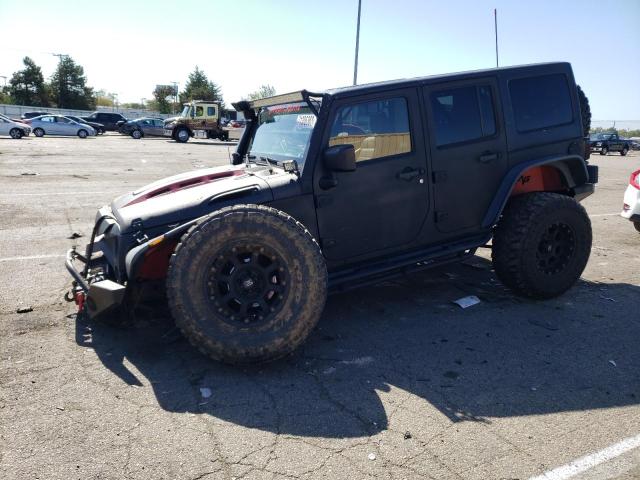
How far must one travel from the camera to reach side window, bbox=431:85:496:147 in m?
4.49

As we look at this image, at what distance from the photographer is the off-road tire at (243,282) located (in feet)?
11.2

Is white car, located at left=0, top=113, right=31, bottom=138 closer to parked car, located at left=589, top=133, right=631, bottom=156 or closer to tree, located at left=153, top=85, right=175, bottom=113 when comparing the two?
parked car, located at left=589, top=133, right=631, bottom=156

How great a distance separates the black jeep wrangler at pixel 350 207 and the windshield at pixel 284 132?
0.02m

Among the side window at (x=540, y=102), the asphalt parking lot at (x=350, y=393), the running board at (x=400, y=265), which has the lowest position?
the asphalt parking lot at (x=350, y=393)

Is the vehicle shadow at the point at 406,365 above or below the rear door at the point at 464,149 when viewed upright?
below

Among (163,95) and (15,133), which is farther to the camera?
(163,95)

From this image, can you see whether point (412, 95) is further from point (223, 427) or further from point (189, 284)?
point (223, 427)

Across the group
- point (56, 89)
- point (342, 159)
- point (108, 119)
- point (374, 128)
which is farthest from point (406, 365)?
point (56, 89)

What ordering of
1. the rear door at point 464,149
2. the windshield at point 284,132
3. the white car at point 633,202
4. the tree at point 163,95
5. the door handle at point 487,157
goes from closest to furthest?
the windshield at point 284,132 → the rear door at point 464,149 → the door handle at point 487,157 → the white car at point 633,202 → the tree at point 163,95

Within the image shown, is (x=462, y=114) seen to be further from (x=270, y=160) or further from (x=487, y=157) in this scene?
(x=270, y=160)

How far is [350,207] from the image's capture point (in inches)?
163

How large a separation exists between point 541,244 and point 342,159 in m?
2.24

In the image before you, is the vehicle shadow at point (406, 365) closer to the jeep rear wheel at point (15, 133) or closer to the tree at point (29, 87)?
the jeep rear wheel at point (15, 133)

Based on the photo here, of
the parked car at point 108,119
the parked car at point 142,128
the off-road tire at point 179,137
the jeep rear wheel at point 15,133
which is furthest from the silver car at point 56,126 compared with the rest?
the off-road tire at point 179,137
